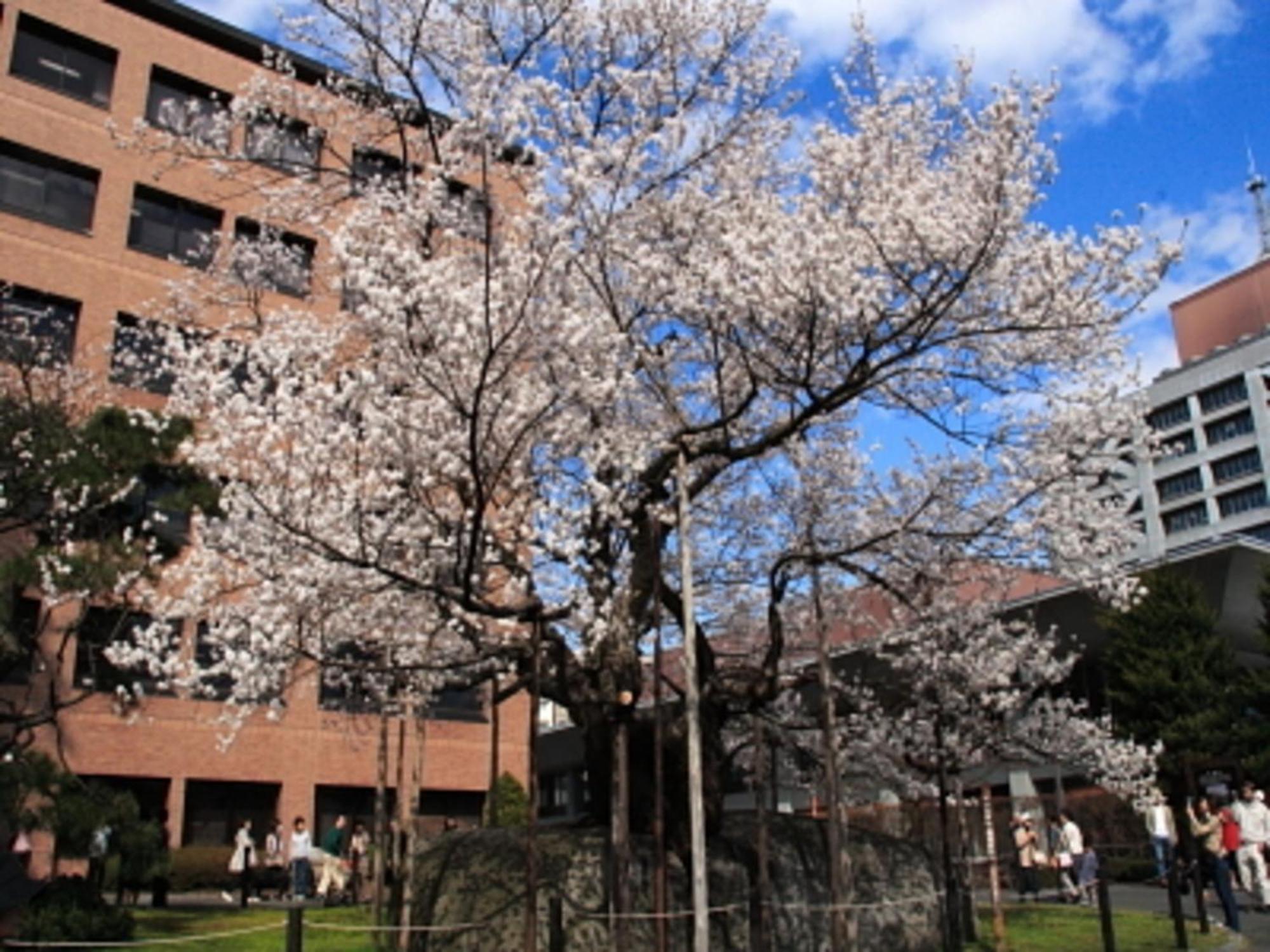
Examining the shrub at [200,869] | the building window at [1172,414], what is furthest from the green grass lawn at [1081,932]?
the building window at [1172,414]

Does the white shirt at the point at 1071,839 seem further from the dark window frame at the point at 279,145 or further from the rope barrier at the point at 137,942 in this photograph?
the dark window frame at the point at 279,145

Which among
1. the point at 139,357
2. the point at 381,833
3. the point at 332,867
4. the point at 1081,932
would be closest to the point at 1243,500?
the point at 1081,932

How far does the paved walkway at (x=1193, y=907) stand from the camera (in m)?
14.4

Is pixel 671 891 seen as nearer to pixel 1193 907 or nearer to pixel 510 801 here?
pixel 1193 907

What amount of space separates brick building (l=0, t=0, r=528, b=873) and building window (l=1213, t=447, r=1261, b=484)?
58.8 m

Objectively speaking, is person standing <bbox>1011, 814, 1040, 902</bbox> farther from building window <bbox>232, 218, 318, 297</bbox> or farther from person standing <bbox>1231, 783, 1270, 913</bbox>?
building window <bbox>232, 218, 318, 297</bbox>

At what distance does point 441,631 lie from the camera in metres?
13.8

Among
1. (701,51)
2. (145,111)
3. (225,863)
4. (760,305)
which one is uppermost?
(145,111)

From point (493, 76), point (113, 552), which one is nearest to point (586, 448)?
point (493, 76)

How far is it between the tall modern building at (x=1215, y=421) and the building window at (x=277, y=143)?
64372 mm

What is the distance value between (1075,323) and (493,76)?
20.6ft

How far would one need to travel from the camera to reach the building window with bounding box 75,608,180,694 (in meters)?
17.2

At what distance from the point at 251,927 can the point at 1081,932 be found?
37.1 feet

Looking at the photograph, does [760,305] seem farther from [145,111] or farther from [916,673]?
[145,111]
